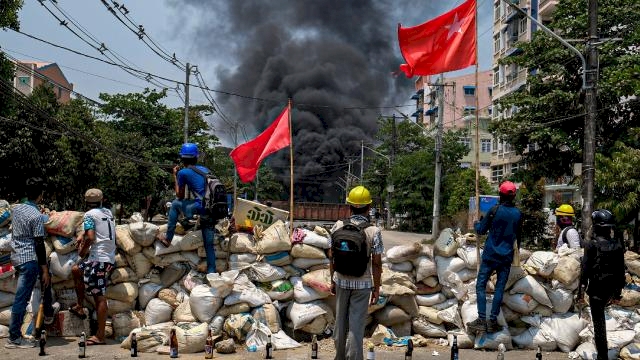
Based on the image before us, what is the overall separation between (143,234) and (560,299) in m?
4.72

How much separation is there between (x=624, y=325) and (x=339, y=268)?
3.72 metres

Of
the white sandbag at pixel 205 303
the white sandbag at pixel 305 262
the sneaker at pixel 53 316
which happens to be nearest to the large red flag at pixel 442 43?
the white sandbag at pixel 305 262

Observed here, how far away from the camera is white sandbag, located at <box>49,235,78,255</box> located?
625 cm

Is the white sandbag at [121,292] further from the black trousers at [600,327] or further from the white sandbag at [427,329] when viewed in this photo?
the black trousers at [600,327]

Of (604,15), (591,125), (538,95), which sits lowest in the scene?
(591,125)

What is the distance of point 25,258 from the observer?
5.71 m

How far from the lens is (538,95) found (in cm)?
2175

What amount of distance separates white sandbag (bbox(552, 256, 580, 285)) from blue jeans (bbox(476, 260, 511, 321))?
742 millimetres

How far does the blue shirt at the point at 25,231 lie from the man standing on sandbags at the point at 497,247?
176 inches

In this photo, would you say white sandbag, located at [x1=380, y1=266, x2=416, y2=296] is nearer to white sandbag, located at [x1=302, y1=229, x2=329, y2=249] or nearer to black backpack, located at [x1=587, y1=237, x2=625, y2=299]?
white sandbag, located at [x1=302, y1=229, x2=329, y2=249]

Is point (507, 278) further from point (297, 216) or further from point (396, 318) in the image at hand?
point (297, 216)

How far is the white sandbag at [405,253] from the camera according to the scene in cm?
680

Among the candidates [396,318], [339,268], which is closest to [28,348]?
[339,268]

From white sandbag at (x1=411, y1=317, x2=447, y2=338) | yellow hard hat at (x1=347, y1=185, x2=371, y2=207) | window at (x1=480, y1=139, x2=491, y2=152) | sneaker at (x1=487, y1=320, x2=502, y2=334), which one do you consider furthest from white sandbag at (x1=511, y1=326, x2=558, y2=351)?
window at (x1=480, y1=139, x2=491, y2=152)
